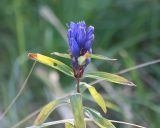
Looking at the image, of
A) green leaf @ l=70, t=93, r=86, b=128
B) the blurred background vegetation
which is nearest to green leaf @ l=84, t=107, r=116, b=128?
green leaf @ l=70, t=93, r=86, b=128

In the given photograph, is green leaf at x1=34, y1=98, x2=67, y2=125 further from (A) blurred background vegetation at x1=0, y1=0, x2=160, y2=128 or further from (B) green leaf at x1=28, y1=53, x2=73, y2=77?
(A) blurred background vegetation at x1=0, y1=0, x2=160, y2=128

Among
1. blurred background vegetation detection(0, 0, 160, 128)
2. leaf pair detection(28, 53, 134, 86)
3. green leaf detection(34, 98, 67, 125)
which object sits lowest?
green leaf detection(34, 98, 67, 125)

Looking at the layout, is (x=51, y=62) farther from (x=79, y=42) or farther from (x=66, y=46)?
(x=66, y=46)

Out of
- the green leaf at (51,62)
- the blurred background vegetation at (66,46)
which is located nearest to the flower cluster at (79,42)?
the green leaf at (51,62)

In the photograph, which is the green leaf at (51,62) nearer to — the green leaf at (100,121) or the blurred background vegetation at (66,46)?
the green leaf at (100,121)

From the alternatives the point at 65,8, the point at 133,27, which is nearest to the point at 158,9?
the point at 133,27

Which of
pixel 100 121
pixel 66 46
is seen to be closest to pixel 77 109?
pixel 100 121
